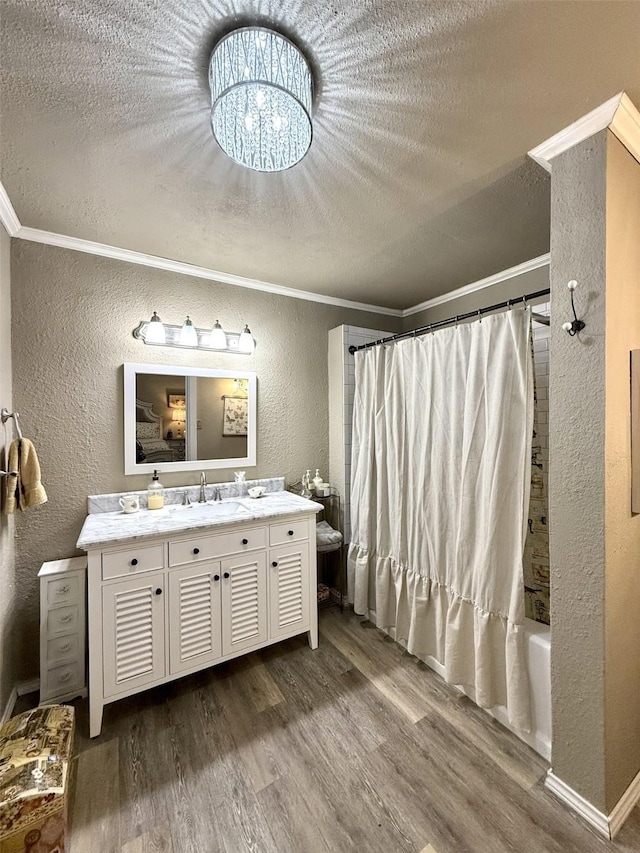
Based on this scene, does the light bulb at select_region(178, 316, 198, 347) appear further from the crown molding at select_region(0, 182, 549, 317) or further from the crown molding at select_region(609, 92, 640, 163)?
the crown molding at select_region(609, 92, 640, 163)

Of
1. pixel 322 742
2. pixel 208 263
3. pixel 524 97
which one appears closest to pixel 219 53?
pixel 524 97

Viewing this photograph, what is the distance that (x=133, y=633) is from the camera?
1.69 m

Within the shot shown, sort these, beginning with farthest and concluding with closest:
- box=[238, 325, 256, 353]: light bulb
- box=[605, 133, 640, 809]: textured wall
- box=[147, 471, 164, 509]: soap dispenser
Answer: box=[238, 325, 256, 353]: light bulb, box=[147, 471, 164, 509]: soap dispenser, box=[605, 133, 640, 809]: textured wall

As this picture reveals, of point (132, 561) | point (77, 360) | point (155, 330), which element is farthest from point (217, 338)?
point (132, 561)

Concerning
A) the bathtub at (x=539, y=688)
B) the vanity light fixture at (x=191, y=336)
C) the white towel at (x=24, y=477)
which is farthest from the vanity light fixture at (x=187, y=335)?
the bathtub at (x=539, y=688)

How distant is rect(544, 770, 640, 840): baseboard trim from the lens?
1219 millimetres

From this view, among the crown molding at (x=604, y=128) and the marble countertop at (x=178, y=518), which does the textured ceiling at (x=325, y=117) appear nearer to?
the crown molding at (x=604, y=128)

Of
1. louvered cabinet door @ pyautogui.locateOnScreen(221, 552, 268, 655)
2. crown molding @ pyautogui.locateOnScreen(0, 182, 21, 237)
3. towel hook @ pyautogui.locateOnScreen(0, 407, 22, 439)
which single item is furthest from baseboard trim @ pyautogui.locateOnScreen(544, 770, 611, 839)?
crown molding @ pyautogui.locateOnScreen(0, 182, 21, 237)

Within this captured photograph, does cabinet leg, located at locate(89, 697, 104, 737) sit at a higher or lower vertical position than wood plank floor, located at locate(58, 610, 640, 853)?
higher

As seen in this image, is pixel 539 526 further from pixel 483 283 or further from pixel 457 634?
pixel 483 283

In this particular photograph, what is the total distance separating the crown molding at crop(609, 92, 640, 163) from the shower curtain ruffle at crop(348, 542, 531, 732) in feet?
6.33

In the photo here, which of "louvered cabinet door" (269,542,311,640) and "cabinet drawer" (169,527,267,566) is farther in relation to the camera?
"louvered cabinet door" (269,542,311,640)

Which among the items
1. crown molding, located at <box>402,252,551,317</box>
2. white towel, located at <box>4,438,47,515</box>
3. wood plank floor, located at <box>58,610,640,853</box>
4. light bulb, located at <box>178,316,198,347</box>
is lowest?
wood plank floor, located at <box>58,610,640,853</box>

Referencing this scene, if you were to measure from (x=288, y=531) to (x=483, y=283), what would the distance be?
2252mm
